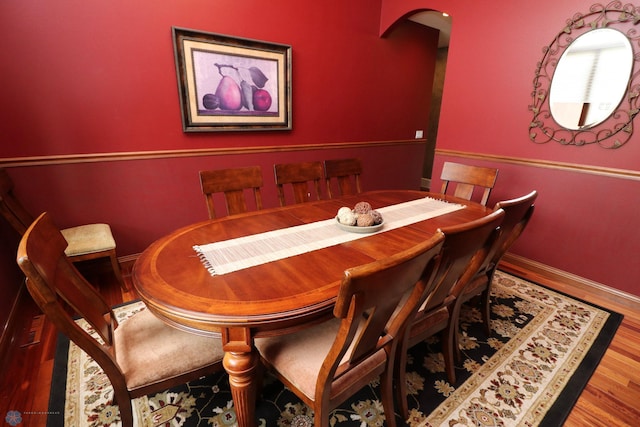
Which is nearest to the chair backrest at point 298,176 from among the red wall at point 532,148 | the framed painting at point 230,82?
the framed painting at point 230,82

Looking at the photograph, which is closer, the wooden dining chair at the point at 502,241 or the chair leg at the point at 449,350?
the wooden dining chair at the point at 502,241

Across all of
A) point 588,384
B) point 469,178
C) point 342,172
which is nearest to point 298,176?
point 342,172

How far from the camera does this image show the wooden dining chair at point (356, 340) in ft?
2.39

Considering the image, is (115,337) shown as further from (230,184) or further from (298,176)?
(298,176)

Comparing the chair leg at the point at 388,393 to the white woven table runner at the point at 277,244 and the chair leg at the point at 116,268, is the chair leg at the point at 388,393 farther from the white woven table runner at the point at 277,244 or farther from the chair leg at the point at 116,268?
the chair leg at the point at 116,268

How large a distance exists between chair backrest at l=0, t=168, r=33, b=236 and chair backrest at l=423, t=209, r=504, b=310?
2383 millimetres

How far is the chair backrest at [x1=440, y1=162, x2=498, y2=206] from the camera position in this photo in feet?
7.17

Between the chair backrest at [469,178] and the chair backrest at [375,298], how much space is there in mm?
1523

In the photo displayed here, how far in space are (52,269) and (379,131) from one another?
11.9 feet

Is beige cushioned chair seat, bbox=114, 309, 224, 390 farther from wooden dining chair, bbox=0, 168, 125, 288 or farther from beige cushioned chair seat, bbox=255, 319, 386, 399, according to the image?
wooden dining chair, bbox=0, 168, 125, 288

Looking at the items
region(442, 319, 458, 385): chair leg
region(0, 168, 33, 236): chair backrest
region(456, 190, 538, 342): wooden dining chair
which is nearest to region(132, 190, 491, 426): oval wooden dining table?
region(456, 190, 538, 342): wooden dining chair

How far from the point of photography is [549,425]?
A: 131 centimetres

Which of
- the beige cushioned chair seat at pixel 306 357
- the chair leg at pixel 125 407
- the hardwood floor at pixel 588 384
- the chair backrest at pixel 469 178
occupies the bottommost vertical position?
the hardwood floor at pixel 588 384

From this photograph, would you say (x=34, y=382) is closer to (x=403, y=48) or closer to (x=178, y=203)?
(x=178, y=203)
